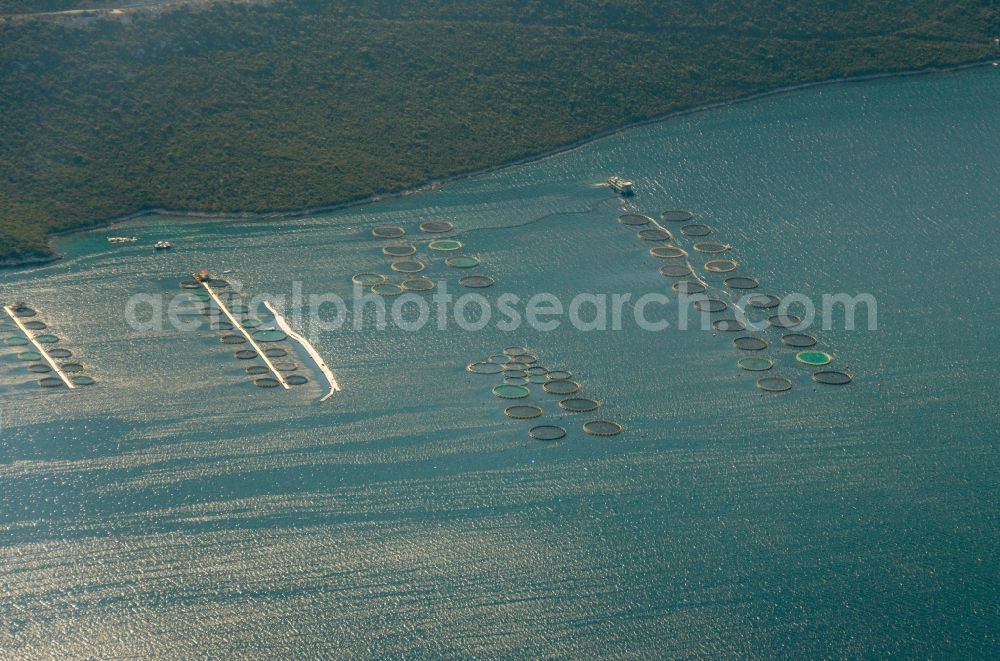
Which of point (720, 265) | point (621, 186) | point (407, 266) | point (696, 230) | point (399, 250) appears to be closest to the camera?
point (407, 266)

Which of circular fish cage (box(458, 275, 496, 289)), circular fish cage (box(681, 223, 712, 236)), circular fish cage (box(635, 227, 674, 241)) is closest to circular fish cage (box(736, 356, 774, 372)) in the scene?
circular fish cage (box(635, 227, 674, 241))

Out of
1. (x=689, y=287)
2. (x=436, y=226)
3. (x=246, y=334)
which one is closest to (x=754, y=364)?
(x=689, y=287)

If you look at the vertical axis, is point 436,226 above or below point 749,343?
above

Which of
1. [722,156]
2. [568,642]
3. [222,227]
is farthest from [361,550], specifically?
[722,156]

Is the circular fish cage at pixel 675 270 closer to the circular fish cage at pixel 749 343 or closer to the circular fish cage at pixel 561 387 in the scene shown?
the circular fish cage at pixel 749 343

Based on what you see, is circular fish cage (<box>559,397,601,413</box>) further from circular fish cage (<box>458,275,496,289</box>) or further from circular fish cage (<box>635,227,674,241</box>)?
circular fish cage (<box>635,227,674,241</box>)

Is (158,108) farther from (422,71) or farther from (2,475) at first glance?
(2,475)

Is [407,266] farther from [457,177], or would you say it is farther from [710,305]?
[710,305]
